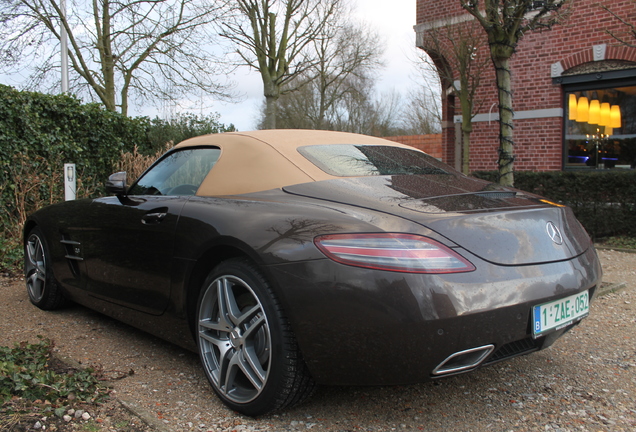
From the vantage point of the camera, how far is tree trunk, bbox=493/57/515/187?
5.34 m

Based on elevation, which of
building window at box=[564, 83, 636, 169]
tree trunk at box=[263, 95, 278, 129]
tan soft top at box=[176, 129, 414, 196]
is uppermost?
tree trunk at box=[263, 95, 278, 129]

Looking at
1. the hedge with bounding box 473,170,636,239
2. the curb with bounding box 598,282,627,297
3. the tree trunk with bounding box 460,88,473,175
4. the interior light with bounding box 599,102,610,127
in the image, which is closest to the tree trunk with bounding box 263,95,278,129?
the tree trunk with bounding box 460,88,473,175

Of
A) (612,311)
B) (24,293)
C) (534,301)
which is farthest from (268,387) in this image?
(24,293)

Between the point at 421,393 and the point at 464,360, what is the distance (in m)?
0.71

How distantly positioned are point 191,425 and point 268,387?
0.40 m

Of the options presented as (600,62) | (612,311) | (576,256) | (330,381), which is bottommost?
(612,311)

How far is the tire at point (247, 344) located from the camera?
228 centimetres

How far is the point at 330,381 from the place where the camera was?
7.28 feet

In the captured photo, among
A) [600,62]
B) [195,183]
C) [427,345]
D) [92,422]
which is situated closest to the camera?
[427,345]

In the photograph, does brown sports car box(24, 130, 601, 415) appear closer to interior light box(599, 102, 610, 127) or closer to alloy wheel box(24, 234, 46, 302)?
alloy wheel box(24, 234, 46, 302)

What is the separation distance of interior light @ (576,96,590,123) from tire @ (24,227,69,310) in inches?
391

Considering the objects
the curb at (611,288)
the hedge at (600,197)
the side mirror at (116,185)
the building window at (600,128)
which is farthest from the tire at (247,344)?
the building window at (600,128)

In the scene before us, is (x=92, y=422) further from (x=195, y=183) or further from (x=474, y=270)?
(x=474, y=270)

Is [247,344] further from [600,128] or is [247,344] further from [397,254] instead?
[600,128]
